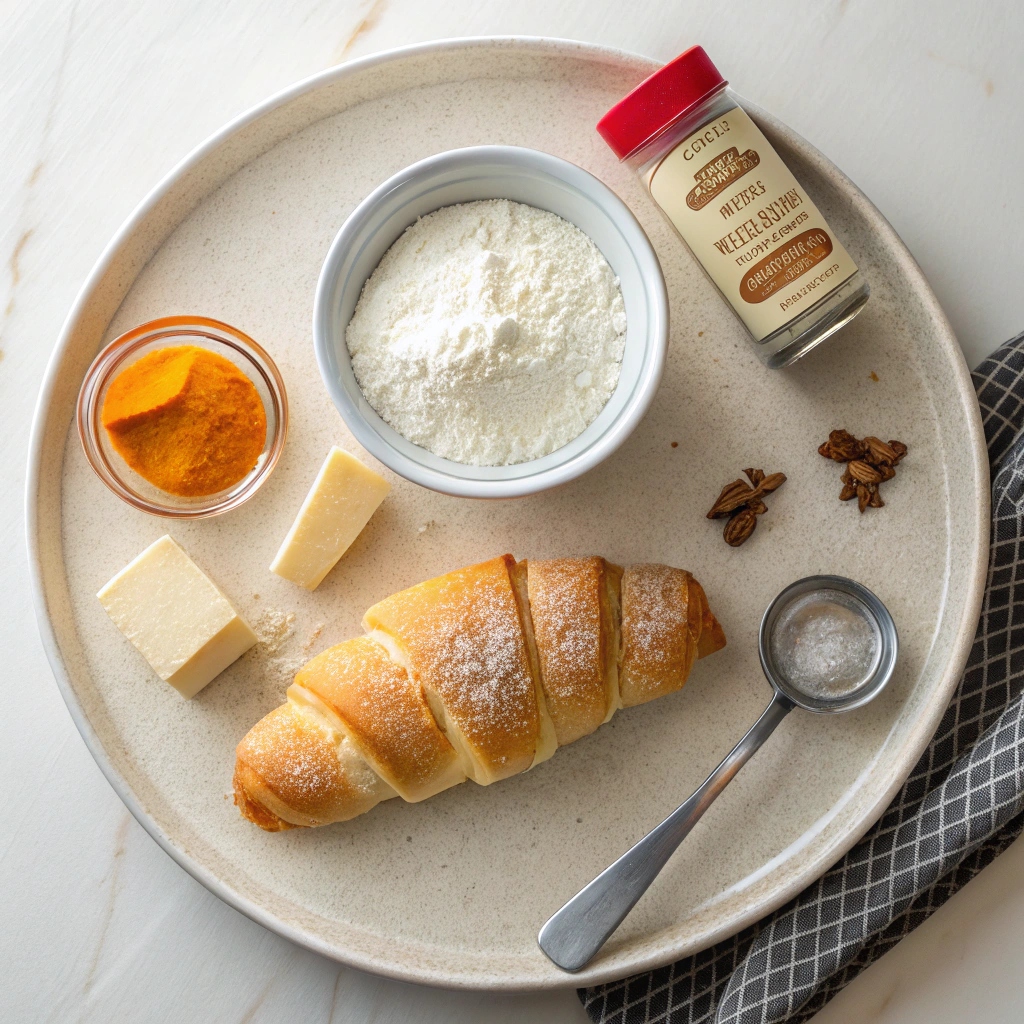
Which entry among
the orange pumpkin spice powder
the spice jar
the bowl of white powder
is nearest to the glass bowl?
the orange pumpkin spice powder

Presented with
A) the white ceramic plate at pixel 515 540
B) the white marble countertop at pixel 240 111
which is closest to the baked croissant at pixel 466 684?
the white ceramic plate at pixel 515 540

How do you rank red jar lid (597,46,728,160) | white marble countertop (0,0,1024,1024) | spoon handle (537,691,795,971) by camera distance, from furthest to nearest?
1. white marble countertop (0,0,1024,1024)
2. spoon handle (537,691,795,971)
3. red jar lid (597,46,728,160)

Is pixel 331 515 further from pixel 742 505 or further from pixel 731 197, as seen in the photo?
pixel 731 197

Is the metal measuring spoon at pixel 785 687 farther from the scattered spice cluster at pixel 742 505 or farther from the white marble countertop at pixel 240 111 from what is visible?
the white marble countertop at pixel 240 111

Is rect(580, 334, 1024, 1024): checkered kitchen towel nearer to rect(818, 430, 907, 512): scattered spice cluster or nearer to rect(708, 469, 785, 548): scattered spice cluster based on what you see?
rect(818, 430, 907, 512): scattered spice cluster

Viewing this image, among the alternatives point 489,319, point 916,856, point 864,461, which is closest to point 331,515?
point 489,319

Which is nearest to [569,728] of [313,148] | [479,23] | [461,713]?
[461,713]

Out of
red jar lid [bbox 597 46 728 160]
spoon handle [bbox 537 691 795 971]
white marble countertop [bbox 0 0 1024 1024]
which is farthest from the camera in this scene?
white marble countertop [bbox 0 0 1024 1024]

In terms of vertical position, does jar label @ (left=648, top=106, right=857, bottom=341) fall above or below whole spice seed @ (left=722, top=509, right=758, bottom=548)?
above
